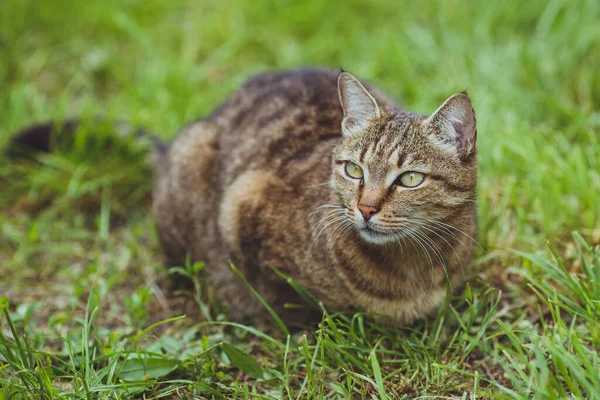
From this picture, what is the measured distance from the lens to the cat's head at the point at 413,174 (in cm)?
221

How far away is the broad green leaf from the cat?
0.35 metres

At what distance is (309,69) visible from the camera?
3438 millimetres

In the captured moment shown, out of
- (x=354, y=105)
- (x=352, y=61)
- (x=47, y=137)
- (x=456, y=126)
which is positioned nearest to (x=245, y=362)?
(x=354, y=105)

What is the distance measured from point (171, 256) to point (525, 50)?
2.71 metres

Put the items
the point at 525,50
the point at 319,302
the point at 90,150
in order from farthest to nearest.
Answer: the point at 525,50 → the point at 90,150 → the point at 319,302

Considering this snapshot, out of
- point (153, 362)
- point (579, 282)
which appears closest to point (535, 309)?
point (579, 282)

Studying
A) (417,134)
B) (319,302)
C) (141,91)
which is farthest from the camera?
(141,91)

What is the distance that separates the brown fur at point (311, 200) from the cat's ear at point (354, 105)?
24 millimetres

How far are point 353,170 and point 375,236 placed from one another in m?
0.28

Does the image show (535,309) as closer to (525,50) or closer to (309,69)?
(309,69)

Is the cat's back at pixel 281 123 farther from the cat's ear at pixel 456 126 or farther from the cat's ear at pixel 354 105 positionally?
the cat's ear at pixel 456 126

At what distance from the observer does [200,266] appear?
9.38 ft

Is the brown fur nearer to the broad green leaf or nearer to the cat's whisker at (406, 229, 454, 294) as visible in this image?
the cat's whisker at (406, 229, 454, 294)

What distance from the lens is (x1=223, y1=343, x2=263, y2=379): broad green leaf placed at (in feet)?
7.81
